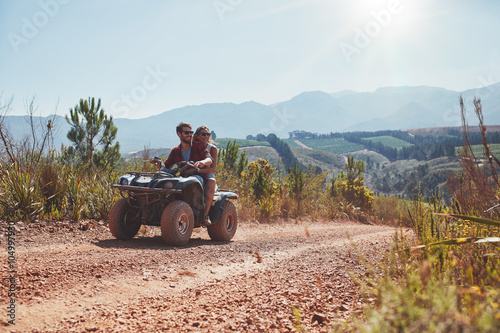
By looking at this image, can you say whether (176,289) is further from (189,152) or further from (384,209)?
(384,209)

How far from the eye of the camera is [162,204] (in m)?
6.14

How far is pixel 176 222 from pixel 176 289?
82.8 inches

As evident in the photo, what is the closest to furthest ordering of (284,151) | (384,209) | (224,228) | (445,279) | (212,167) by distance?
(445,279) < (212,167) < (224,228) < (384,209) < (284,151)

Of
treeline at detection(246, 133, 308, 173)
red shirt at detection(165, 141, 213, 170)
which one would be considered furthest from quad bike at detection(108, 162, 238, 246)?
treeline at detection(246, 133, 308, 173)

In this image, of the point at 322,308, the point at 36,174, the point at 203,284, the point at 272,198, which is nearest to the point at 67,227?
the point at 36,174

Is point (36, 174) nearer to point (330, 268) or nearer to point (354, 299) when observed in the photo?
point (330, 268)

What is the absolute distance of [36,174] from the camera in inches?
288

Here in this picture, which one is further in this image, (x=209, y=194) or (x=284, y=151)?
(x=284, y=151)

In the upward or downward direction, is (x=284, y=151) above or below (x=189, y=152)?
above

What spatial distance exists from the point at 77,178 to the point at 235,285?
5514 millimetres

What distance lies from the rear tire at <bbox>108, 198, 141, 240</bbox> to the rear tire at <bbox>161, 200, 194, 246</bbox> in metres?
0.77

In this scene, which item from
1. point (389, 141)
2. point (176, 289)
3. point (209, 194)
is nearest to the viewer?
point (176, 289)

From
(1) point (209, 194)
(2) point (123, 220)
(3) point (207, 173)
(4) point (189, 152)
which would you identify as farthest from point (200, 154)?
(2) point (123, 220)

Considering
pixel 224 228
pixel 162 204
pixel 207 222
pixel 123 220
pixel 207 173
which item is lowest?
pixel 224 228
